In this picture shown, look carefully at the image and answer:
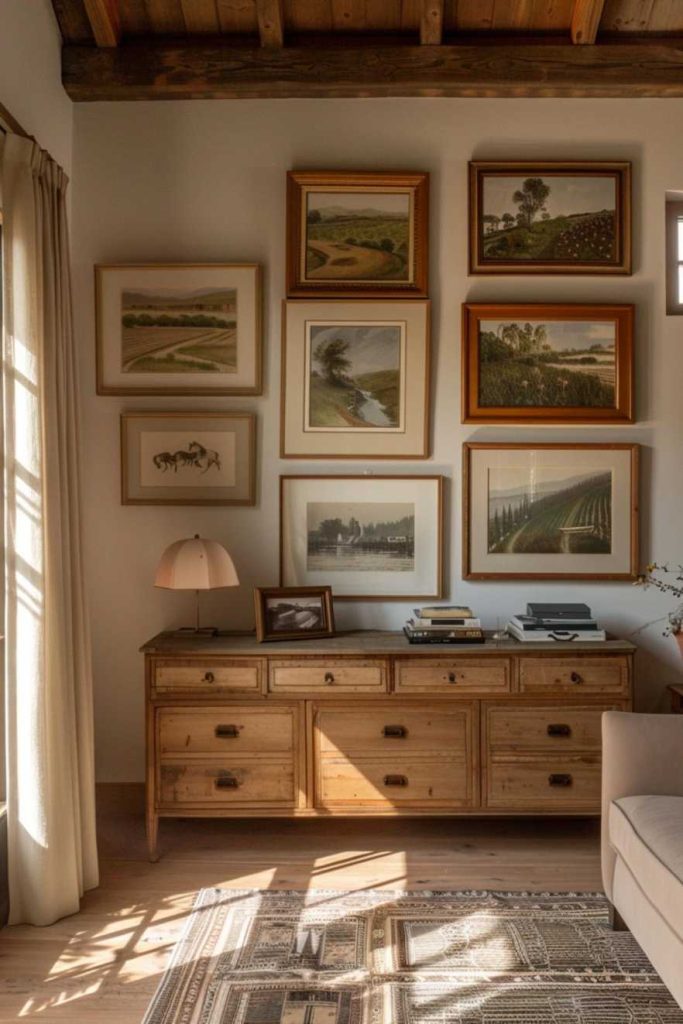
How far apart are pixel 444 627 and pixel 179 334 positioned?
1772mm

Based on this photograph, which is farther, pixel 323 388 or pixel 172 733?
pixel 323 388

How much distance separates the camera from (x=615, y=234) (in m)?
3.92

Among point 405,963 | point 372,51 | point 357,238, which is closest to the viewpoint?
point 405,963

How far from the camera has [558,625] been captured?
361 centimetres

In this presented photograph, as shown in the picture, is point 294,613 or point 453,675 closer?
point 453,675

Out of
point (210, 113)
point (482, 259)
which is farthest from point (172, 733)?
point (210, 113)

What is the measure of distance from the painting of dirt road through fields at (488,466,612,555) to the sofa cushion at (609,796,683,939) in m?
1.42

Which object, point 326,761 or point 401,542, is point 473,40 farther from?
point 326,761

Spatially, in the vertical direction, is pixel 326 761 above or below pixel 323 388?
below

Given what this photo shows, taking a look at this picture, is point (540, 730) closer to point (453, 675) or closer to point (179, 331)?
point (453, 675)

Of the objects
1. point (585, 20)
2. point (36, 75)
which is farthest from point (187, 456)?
point (585, 20)

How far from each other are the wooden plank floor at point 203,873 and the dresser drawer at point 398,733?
424 millimetres

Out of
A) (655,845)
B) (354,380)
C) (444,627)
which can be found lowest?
(655,845)

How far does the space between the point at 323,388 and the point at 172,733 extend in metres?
1.64
